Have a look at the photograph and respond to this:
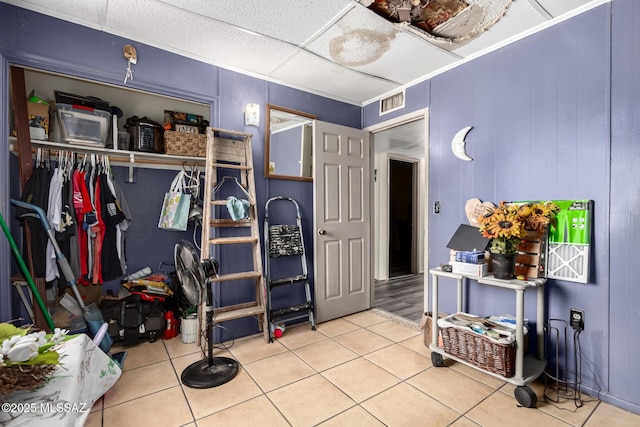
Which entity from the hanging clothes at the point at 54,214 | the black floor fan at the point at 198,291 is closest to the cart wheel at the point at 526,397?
the black floor fan at the point at 198,291

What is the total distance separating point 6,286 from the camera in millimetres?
1922

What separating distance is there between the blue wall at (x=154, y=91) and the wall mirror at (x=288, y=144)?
0.08m

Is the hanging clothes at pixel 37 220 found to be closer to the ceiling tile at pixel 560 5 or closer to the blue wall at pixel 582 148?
the blue wall at pixel 582 148

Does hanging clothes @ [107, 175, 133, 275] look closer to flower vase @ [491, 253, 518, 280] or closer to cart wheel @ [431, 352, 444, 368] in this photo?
cart wheel @ [431, 352, 444, 368]

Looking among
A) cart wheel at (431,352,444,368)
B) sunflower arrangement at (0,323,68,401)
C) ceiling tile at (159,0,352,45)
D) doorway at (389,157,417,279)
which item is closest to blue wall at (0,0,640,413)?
cart wheel at (431,352,444,368)

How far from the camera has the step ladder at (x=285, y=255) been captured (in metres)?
2.81

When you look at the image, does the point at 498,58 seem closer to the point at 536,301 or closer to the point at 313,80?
the point at 313,80

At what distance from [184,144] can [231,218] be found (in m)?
0.84

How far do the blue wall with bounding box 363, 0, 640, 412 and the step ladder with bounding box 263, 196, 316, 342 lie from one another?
60.1 inches

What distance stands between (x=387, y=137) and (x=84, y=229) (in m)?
3.83

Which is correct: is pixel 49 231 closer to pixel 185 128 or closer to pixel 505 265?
pixel 185 128

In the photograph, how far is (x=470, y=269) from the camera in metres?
2.17

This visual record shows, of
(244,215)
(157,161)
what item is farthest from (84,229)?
(244,215)

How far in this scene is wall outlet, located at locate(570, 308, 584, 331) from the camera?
1.96m
